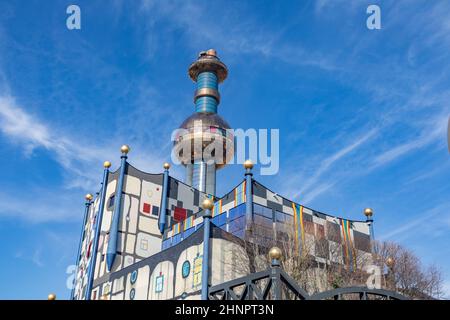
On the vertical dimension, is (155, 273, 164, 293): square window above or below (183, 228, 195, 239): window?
below

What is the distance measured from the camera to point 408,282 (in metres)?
25.3

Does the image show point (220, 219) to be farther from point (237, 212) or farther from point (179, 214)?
point (179, 214)

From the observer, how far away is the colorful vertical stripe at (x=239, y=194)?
862 inches

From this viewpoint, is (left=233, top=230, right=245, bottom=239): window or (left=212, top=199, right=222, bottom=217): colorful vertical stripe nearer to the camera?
(left=233, top=230, right=245, bottom=239): window

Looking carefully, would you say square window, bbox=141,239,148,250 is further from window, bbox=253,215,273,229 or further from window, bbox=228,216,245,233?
window, bbox=253,215,273,229

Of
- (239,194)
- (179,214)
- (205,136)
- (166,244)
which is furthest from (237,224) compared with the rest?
(205,136)

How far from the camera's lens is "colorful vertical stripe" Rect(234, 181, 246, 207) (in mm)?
21891

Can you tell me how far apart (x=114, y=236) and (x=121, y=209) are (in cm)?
146

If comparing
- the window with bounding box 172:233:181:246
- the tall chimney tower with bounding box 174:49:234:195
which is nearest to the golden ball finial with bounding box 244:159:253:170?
the window with bounding box 172:233:181:246

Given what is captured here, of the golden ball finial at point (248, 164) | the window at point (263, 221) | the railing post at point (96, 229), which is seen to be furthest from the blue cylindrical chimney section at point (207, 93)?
the window at point (263, 221)

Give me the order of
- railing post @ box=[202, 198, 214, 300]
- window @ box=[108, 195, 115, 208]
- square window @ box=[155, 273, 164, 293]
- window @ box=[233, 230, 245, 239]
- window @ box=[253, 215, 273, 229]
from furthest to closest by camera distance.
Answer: window @ box=[108, 195, 115, 208] < window @ box=[253, 215, 273, 229] < window @ box=[233, 230, 245, 239] < square window @ box=[155, 273, 164, 293] < railing post @ box=[202, 198, 214, 300]

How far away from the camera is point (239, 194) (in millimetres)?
22188
